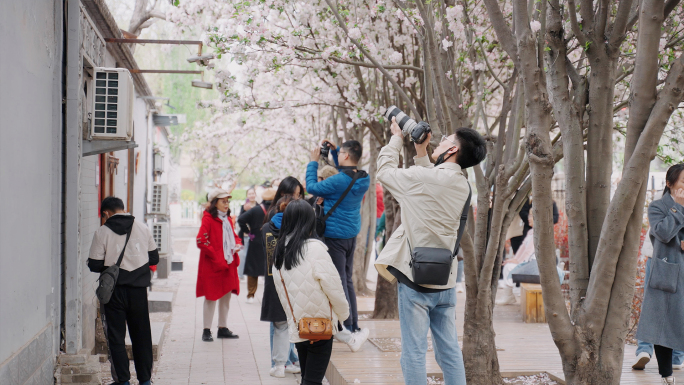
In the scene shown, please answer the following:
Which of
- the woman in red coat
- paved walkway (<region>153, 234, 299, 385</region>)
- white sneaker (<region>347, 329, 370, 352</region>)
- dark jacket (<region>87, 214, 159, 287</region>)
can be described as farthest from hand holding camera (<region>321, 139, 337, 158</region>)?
paved walkway (<region>153, 234, 299, 385</region>)

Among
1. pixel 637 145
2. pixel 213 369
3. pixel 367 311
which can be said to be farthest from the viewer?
pixel 367 311

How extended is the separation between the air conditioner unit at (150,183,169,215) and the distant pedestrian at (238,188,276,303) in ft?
10.9

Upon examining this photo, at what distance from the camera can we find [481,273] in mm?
5395

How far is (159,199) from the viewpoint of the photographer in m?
13.8

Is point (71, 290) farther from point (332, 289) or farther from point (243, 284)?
point (243, 284)

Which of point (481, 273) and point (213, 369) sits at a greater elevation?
point (481, 273)

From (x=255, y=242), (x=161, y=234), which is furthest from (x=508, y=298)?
(x=161, y=234)

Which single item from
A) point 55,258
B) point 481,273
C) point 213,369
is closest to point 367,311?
point 213,369

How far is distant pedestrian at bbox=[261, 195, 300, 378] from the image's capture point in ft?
19.6

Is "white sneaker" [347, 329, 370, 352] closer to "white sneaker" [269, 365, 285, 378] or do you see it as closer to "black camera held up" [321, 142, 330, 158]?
"white sneaker" [269, 365, 285, 378]

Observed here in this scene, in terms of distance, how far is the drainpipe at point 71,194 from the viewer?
5520mm

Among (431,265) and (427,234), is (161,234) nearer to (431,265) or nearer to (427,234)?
(427,234)

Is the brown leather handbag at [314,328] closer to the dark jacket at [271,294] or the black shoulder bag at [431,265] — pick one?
the black shoulder bag at [431,265]

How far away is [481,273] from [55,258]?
3276mm
